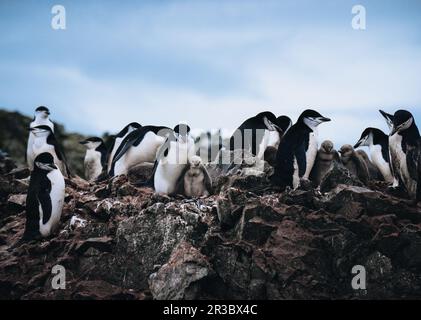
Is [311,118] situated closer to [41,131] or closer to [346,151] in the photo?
[346,151]

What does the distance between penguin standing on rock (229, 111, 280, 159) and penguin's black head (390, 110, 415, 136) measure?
9.09 feet

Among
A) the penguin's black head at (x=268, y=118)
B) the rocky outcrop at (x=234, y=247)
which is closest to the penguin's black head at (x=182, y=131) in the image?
the rocky outcrop at (x=234, y=247)

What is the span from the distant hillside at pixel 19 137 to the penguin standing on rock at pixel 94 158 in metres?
12.8

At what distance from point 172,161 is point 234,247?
232cm

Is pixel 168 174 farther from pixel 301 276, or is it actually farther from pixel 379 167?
pixel 379 167

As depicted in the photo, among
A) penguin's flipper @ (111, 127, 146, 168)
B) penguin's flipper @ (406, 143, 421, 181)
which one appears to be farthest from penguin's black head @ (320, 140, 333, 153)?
penguin's flipper @ (111, 127, 146, 168)

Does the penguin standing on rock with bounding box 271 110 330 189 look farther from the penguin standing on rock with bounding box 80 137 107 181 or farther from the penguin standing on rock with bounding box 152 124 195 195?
the penguin standing on rock with bounding box 80 137 107 181

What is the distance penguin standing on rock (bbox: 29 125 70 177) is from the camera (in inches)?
677

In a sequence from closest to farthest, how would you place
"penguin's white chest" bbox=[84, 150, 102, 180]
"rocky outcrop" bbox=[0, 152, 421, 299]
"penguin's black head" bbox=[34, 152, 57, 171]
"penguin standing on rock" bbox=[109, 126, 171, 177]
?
1. "rocky outcrop" bbox=[0, 152, 421, 299]
2. "penguin's black head" bbox=[34, 152, 57, 171]
3. "penguin standing on rock" bbox=[109, 126, 171, 177]
4. "penguin's white chest" bbox=[84, 150, 102, 180]

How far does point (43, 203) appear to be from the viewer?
1362 centimetres

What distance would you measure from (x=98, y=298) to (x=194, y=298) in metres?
1.54

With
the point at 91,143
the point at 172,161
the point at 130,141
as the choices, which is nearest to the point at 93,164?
the point at 91,143
